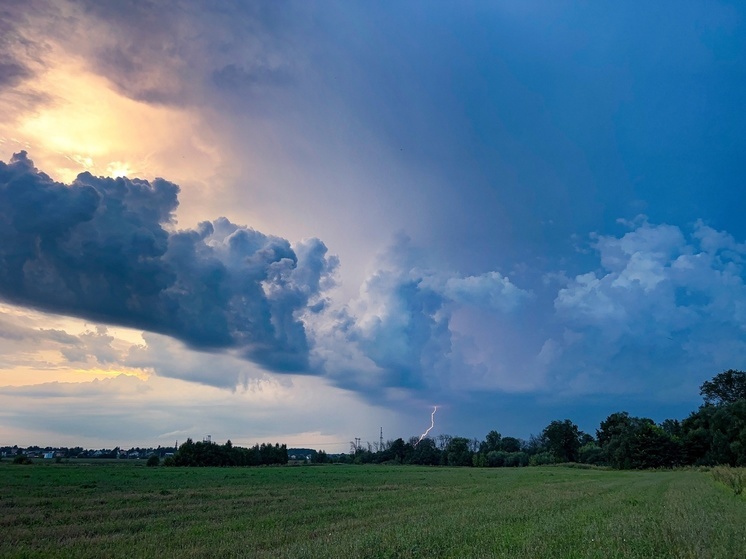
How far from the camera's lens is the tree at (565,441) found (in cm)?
15450

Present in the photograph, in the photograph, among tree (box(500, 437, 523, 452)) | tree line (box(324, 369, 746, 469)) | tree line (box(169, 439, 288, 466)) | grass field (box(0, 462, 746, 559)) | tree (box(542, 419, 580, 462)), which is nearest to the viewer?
grass field (box(0, 462, 746, 559))

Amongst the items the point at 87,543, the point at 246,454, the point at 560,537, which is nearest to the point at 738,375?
the point at 246,454

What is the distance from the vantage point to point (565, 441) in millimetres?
155125

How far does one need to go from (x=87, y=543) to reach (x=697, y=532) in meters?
19.6

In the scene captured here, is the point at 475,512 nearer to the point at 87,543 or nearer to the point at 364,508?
the point at 364,508

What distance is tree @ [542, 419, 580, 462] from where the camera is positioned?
15450cm

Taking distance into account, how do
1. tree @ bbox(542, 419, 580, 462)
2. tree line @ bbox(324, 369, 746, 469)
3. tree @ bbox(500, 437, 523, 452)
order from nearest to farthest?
1. tree line @ bbox(324, 369, 746, 469)
2. tree @ bbox(542, 419, 580, 462)
3. tree @ bbox(500, 437, 523, 452)

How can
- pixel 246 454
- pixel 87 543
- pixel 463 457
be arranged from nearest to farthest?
pixel 87 543
pixel 246 454
pixel 463 457

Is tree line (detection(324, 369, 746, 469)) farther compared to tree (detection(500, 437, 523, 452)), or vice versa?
tree (detection(500, 437, 523, 452))

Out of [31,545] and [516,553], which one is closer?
[516,553]

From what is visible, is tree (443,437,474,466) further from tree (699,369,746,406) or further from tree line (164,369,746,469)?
tree (699,369,746,406)

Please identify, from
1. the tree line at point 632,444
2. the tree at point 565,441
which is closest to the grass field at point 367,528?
the tree line at point 632,444

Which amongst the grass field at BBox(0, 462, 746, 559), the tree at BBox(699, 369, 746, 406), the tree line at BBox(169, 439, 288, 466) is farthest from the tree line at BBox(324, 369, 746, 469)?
the grass field at BBox(0, 462, 746, 559)

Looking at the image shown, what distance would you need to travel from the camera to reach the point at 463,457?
164 m
